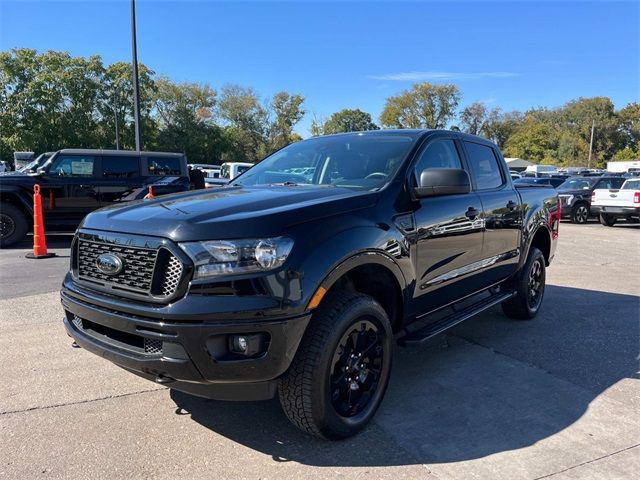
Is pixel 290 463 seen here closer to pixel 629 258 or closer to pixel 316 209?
pixel 316 209

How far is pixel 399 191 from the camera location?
3.44 metres

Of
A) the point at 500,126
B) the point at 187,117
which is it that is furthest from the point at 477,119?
the point at 187,117

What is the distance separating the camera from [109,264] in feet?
9.12

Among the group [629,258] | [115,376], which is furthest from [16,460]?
[629,258]

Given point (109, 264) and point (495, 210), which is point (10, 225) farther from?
point (495, 210)

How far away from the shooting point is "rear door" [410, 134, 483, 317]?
141 inches

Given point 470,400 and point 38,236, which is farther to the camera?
point 38,236

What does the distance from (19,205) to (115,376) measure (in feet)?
26.3

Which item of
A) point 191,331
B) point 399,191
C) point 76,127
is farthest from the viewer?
point 76,127

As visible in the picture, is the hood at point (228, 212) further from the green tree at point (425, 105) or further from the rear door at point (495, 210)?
the green tree at point (425, 105)

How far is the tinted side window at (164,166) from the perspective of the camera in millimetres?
11844

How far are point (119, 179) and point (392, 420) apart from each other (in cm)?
973

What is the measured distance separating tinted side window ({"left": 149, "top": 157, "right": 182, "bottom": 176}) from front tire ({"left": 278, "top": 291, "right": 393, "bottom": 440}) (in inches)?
388

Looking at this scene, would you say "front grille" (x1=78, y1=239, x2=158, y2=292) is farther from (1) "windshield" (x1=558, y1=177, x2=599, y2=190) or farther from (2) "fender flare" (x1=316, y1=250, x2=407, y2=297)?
(1) "windshield" (x1=558, y1=177, x2=599, y2=190)
